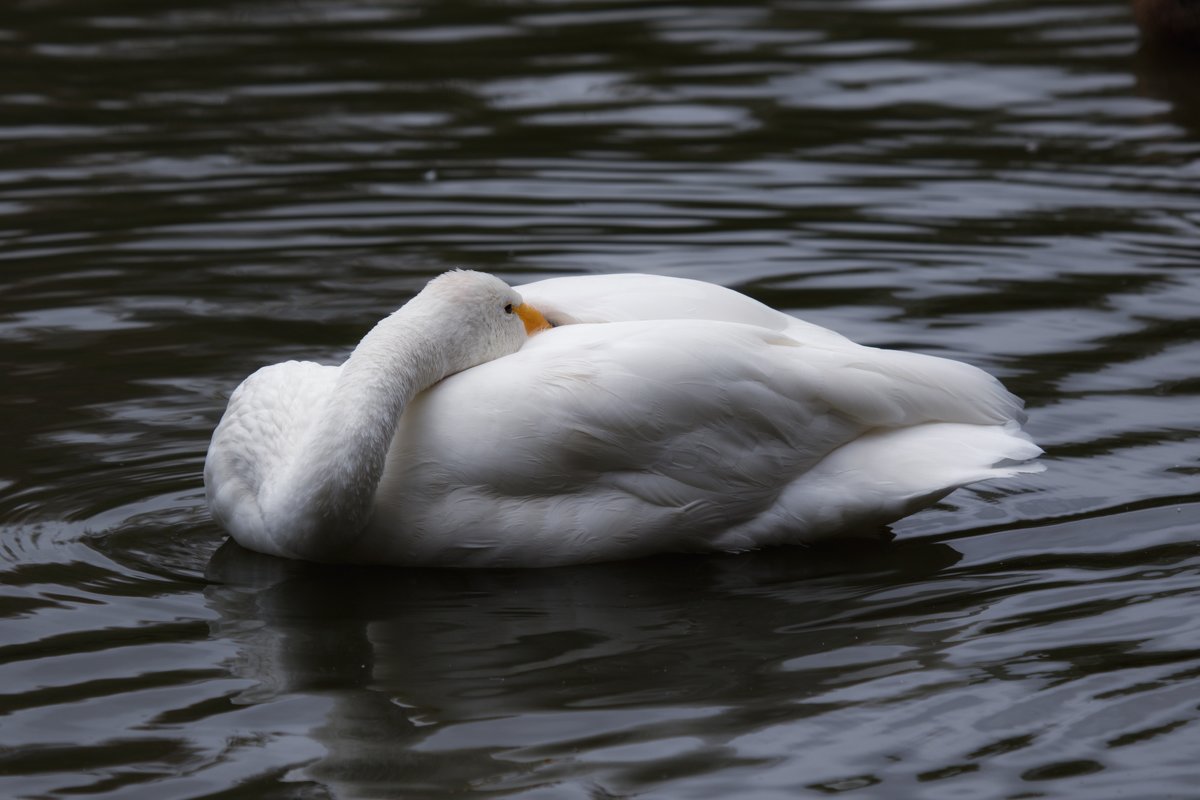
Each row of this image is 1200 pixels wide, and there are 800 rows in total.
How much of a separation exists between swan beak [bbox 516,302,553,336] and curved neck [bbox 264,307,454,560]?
42 cm

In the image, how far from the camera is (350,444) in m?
5.41

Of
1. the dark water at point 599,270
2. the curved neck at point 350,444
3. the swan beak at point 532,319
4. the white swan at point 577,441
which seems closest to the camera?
the dark water at point 599,270

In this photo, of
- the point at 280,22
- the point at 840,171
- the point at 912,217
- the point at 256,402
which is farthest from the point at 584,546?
the point at 280,22

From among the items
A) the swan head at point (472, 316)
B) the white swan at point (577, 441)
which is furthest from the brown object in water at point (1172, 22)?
the swan head at point (472, 316)

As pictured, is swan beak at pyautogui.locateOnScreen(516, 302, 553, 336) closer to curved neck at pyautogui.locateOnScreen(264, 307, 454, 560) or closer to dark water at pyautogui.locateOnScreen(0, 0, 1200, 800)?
curved neck at pyautogui.locateOnScreen(264, 307, 454, 560)

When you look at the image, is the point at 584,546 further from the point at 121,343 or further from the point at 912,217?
the point at 912,217

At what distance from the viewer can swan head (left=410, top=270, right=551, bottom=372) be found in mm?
5805

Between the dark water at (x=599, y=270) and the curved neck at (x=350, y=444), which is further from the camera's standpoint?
the curved neck at (x=350, y=444)

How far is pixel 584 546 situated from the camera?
223 inches

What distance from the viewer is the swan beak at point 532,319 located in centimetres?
608

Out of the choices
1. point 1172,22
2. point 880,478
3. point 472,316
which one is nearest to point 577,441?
point 472,316

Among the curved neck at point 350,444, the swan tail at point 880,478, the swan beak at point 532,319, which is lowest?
the swan tail at point 880,478

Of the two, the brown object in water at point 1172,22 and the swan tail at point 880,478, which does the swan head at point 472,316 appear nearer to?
the swan tail at point 880,478

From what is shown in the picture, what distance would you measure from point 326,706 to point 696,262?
453 centimetres
